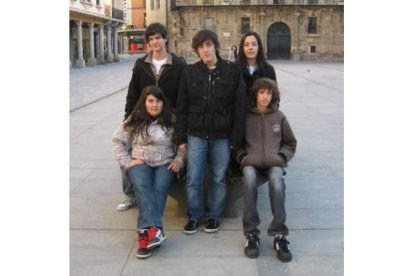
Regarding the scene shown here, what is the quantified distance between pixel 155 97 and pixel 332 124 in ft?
23.8

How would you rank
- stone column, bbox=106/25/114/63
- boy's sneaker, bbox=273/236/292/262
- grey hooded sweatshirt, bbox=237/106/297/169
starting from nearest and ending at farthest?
boy's sneaker, bbox=273/236/292/262 → grey hooded sweatshirt, bbox=237/106/297/169 → stone column, bbox=106/25/114/63

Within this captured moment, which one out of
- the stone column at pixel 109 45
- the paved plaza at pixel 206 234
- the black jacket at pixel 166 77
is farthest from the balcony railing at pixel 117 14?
the black jacket at pixel 166 77

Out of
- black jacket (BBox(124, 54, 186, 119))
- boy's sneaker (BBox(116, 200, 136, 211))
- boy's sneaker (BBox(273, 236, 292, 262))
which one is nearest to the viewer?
boy's sneaker (BBox(273, 236, 292, 262))

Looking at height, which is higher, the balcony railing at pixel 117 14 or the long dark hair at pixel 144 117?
the balcony railing at pixel 117 14

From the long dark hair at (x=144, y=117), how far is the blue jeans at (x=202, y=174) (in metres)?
0.29

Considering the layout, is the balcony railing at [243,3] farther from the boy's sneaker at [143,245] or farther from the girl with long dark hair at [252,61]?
the boy's sneaker at [143,245]

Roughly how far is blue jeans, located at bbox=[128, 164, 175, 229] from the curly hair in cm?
96

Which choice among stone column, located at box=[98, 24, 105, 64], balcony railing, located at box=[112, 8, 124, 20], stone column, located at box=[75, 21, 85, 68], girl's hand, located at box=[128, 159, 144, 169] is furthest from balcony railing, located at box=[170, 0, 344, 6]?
girl's hand, located at box=[128, 159, 144, 169]

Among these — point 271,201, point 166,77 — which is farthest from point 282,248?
point 166,77

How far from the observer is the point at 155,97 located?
15.9 ft

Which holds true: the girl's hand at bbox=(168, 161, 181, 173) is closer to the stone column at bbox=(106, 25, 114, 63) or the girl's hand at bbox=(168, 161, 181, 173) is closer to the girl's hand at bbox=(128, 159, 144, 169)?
the girl's hand at bbox=(128, 159, 144, 169)

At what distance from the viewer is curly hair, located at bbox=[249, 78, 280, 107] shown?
473cm

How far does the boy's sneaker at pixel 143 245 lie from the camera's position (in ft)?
14.1
